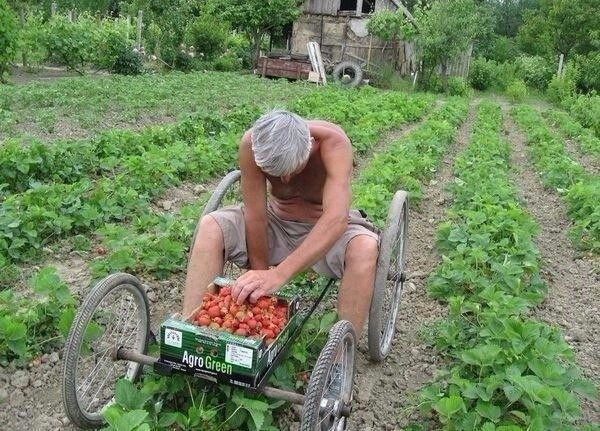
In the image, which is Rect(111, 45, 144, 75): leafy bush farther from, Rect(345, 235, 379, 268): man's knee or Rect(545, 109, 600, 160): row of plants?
Rect(345, 235, 379, 268): man's knee

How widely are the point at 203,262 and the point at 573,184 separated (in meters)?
6.50

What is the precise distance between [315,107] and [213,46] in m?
14.4

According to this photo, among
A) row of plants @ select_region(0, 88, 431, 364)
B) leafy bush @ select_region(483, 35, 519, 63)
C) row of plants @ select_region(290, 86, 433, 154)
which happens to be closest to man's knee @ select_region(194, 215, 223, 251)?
row of plants @ select_region(0, 88, 431, 364)

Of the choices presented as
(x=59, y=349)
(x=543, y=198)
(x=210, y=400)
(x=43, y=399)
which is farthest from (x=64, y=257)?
(x=543, y=198)

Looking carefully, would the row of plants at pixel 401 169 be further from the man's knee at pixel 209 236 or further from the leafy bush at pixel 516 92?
the leafy bush at pixel 516 92

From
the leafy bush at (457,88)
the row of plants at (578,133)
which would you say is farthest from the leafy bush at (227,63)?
the row of plants at (578,133)

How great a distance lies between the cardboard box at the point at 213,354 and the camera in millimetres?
2561

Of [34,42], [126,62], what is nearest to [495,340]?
[34,42]

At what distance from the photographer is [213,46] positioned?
90.9 ft

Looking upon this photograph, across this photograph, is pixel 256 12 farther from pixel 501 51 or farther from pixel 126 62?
pixel 501 51

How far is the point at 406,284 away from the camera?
511 cm

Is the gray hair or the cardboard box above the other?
the gray hair

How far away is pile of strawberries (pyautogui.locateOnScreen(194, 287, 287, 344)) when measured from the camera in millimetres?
2783

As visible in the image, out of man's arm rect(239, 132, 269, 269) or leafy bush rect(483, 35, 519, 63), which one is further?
leafy bush rect(483, 35, 519, 63)
